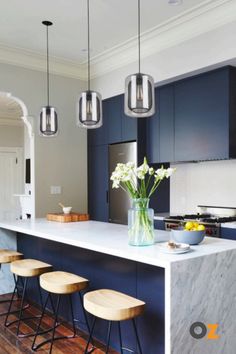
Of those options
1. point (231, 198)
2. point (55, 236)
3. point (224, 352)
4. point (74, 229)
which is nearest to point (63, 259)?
point (74, 229)

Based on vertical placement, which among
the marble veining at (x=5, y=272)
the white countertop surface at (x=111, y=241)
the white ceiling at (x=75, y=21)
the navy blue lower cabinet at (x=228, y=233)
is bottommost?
the marble veining at (x=5, y=272)

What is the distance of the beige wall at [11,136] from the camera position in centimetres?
841

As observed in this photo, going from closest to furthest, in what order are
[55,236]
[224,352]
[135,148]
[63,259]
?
[224,352], [55,236], [63,259], [135,148]

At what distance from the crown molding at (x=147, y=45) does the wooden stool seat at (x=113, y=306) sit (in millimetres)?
2842

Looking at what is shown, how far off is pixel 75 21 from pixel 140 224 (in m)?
2.55

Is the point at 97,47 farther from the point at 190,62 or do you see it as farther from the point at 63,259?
the point at 63,259

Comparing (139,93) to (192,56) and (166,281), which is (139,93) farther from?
(192,56)

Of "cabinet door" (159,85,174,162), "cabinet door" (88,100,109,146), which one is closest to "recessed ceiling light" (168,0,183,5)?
"cabinet door" (159,85,174,162)

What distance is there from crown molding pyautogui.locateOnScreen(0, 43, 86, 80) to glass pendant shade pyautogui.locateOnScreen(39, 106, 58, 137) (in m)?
1.53

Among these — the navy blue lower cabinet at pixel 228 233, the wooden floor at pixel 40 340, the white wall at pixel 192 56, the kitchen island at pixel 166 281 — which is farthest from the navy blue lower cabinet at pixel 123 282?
the white wall at pixel 192 56

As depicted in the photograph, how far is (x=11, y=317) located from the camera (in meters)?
3.44

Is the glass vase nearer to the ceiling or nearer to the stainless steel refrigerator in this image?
the stainless steel refrigerator

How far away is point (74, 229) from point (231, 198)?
1926 mm

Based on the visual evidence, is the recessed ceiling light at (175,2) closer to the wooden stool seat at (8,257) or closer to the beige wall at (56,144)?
the beige wall at (56,144)
